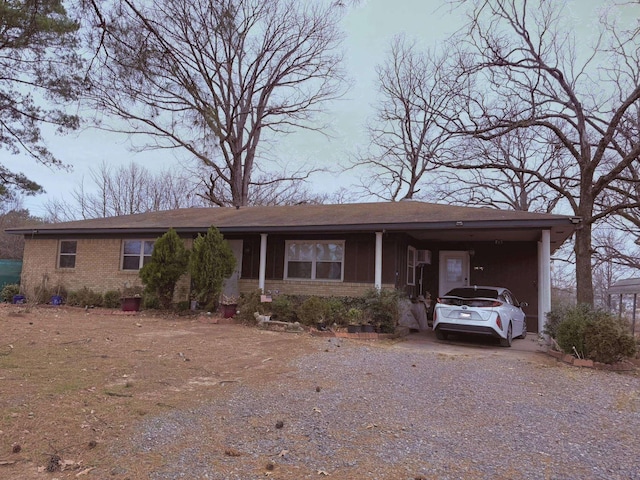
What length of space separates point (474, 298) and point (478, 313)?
347 millimetres

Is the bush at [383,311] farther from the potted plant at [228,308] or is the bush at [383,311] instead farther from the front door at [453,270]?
the front door at [453,270]

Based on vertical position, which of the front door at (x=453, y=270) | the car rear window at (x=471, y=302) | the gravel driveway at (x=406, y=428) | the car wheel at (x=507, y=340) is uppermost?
the front door at (x=453, y=270)

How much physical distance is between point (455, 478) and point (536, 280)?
1176cm

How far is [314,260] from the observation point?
44.1ft

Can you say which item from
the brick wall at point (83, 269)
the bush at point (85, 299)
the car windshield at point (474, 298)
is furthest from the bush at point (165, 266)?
the car windshield at point (474, 298)

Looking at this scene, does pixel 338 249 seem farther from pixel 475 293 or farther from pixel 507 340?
pixel 507 340

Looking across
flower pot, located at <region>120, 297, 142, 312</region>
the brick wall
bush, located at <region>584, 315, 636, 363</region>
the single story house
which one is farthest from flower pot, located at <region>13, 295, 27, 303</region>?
bush, located at <region>584, 315, 636, 363</region>

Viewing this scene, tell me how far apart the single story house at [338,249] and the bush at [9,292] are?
315mm

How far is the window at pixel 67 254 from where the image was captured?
15.7m

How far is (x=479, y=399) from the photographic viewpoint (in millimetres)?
5250

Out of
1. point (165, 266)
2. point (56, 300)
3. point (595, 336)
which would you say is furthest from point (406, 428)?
point (56, 300)

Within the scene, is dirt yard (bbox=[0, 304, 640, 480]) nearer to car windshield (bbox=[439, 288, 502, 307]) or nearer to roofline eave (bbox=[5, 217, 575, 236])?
car windshield (bbox=[439, 288, 502, 307])

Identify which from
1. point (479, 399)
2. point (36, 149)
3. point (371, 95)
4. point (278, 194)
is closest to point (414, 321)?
point (479, 399)

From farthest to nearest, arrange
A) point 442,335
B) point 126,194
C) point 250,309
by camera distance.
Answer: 1. point 126,194
2. point 250,309
3. point 442,335
